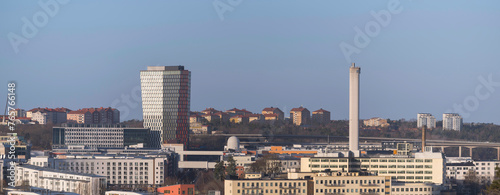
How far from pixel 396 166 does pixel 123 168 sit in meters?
21.0

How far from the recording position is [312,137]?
134 m

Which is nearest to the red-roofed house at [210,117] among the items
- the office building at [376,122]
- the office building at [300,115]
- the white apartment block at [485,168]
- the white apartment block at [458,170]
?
the office building at [300,115]

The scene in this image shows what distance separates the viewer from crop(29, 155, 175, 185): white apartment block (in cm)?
7581

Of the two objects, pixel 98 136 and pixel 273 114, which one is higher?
pixel 273 114

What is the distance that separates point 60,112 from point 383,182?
315 feet

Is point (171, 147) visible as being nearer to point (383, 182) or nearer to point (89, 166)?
point (89, 166)

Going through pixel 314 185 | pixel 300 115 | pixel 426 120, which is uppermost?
pixel 300 115

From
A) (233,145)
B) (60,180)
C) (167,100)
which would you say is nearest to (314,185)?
(60,180)

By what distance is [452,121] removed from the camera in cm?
15138

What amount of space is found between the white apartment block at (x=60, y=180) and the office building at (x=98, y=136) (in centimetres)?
3631

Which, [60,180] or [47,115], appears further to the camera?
[47,115]

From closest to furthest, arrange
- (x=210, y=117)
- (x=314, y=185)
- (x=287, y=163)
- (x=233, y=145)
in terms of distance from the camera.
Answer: (x=314, y=185) < (x=287, y=163) < (x=233, y=145) < (x=210, y=117)

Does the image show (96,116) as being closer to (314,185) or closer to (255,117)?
(255,117)

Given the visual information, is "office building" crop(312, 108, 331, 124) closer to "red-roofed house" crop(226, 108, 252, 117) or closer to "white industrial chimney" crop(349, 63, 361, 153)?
"red-roofed house" crop(226, 108, 252, 117)
